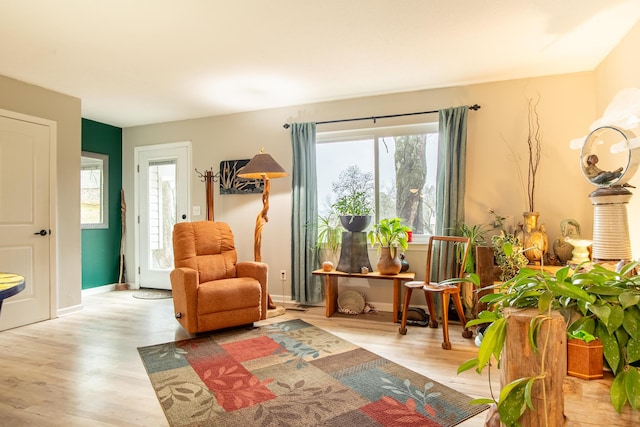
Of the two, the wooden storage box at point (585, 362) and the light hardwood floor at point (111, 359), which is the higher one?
the wooden storage box at point (585, 362)

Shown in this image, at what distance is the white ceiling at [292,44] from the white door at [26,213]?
1.80 feet

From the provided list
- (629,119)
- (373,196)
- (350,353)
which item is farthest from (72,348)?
(629,119)

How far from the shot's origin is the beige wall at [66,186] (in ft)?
13.0

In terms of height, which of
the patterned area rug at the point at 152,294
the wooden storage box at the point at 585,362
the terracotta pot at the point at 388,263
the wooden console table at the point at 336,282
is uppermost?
the wooden storage box at the point at 585,362

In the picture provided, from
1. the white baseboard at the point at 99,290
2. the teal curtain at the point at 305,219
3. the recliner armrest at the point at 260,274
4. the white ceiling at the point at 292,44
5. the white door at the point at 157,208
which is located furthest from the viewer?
the white door at the point at 157,208

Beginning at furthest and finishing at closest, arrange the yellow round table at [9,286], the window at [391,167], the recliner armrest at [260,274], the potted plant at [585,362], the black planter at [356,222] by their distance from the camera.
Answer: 1. the window at [391,167]
2. the black planter at [356,222]
3. the recliner armrest at [260,274]
4. the yellow round table at [9,286]
5. the potted plant at [585,362]

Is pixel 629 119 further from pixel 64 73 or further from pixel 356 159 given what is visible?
pixel 64 73

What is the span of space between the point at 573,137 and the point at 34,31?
474cm

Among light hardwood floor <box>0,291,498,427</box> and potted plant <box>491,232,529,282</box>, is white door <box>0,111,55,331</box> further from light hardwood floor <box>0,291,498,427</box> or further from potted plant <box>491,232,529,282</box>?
potted plant <box>491,232,529,282</box>

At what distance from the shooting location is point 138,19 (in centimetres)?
260

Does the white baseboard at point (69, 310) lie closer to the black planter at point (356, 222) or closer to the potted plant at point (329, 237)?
the potted plant at point (329, 237)

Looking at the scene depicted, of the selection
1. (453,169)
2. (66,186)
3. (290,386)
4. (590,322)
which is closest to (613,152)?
(453,169)

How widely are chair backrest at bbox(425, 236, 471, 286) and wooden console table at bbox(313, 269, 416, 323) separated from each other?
250mm

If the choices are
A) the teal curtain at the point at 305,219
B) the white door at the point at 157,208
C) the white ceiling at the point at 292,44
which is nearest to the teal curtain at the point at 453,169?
the white ceiling at the point at 292,44
